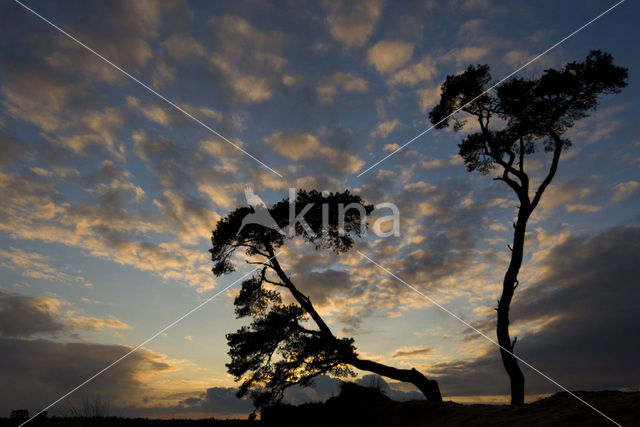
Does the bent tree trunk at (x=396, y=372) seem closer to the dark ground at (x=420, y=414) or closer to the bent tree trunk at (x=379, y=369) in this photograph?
the bent tree trunk at (x=379, y=369)

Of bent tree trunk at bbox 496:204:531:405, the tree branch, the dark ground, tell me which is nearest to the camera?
the dark ground

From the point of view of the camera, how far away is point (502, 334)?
1312cm

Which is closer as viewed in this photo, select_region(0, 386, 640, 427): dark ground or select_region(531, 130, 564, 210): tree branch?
select_region(0, 386, 640, 427): dark ground

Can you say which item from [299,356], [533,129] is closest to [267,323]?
[299,356]

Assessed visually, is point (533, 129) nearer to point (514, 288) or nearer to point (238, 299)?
point (514, 288)

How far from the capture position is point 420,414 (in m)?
10.4

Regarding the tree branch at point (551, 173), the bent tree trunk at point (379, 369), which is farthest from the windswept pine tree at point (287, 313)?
the tree branch at point (551, 173)

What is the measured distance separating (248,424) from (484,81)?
50.5ft

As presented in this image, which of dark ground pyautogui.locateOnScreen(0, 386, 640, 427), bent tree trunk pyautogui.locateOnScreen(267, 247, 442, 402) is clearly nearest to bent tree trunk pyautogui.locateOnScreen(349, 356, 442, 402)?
bent tree trunk pyautogui.locateOnScreen(267, 247, 442, 402)

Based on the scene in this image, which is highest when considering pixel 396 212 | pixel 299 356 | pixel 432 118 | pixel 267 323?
pixel 432 118

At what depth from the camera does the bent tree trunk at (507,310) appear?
1248 cm

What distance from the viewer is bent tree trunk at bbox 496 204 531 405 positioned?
12.5 meters

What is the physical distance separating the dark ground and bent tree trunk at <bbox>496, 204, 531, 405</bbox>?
330 cm

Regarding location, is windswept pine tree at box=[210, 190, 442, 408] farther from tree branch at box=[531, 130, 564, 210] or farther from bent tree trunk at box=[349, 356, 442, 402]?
tree branch at box=[531, 130, 564, 210]
